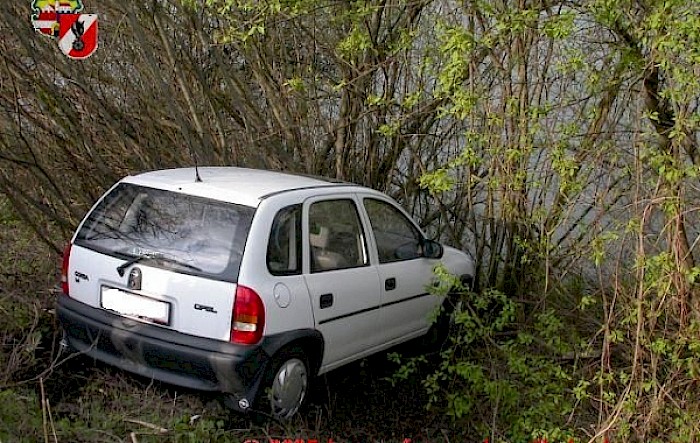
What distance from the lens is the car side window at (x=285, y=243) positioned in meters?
5.37

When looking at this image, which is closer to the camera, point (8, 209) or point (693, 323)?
point (693, 323)

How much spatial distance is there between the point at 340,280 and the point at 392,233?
1007 mm

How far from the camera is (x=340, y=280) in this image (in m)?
5.91

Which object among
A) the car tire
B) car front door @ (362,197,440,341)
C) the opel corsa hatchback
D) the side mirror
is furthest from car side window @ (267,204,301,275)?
the side mirror

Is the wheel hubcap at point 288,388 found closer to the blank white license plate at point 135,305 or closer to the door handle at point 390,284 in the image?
the blank white license plate at point 135,305

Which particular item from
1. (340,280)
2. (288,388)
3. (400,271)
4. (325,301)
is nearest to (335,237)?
(340,280)

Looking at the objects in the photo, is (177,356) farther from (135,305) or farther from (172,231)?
(172,231)

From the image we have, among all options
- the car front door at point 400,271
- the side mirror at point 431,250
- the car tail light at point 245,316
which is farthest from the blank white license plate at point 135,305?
the side mirror at point 431,250

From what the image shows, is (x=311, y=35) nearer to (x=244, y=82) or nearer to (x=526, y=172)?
(x=244, y=82)

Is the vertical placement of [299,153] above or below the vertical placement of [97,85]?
below

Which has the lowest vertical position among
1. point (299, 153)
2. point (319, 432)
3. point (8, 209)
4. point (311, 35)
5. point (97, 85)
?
point (319, 432)

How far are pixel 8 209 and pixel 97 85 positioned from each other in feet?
5.29

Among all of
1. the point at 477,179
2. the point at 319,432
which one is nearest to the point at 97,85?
the point at 477,179

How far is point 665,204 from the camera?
18.2 feet
